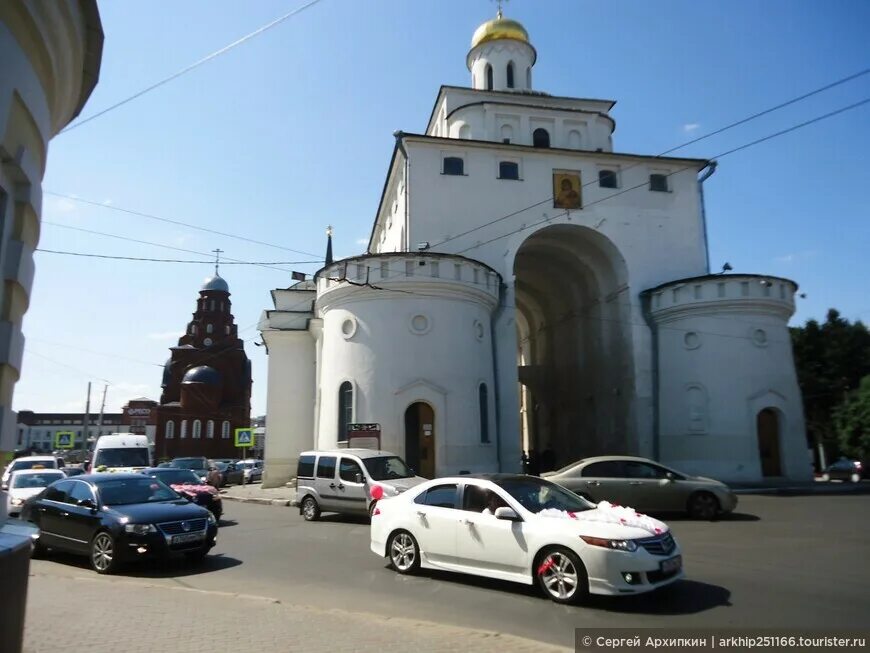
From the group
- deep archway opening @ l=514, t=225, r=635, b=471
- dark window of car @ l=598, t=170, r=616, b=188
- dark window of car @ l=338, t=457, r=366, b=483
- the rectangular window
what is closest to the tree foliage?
deep archway opening @ l=514, t=225, r=635, b=471

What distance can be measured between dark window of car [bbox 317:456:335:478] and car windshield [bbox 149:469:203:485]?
3.46 meters

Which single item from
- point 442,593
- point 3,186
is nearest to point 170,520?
point 442,593

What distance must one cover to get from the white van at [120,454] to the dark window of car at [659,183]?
24.8 meters

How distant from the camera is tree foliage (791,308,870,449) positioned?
1628 inches

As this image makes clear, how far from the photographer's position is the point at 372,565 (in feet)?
32.4

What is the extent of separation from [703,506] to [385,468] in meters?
7.67

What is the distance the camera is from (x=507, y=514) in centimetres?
802

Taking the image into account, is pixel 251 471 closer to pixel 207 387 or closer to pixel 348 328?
pixel 348 328

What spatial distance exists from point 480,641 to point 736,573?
4.94 meters

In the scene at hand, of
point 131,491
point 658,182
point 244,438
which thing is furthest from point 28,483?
point 658,182

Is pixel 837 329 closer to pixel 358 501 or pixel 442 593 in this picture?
pixel 358 501

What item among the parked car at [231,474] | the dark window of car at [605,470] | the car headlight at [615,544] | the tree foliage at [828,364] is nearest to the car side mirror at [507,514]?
the car headlight at [615,544]

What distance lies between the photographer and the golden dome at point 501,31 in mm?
34719

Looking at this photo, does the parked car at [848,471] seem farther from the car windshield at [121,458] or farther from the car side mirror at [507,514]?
the car windshield at [121,458]
